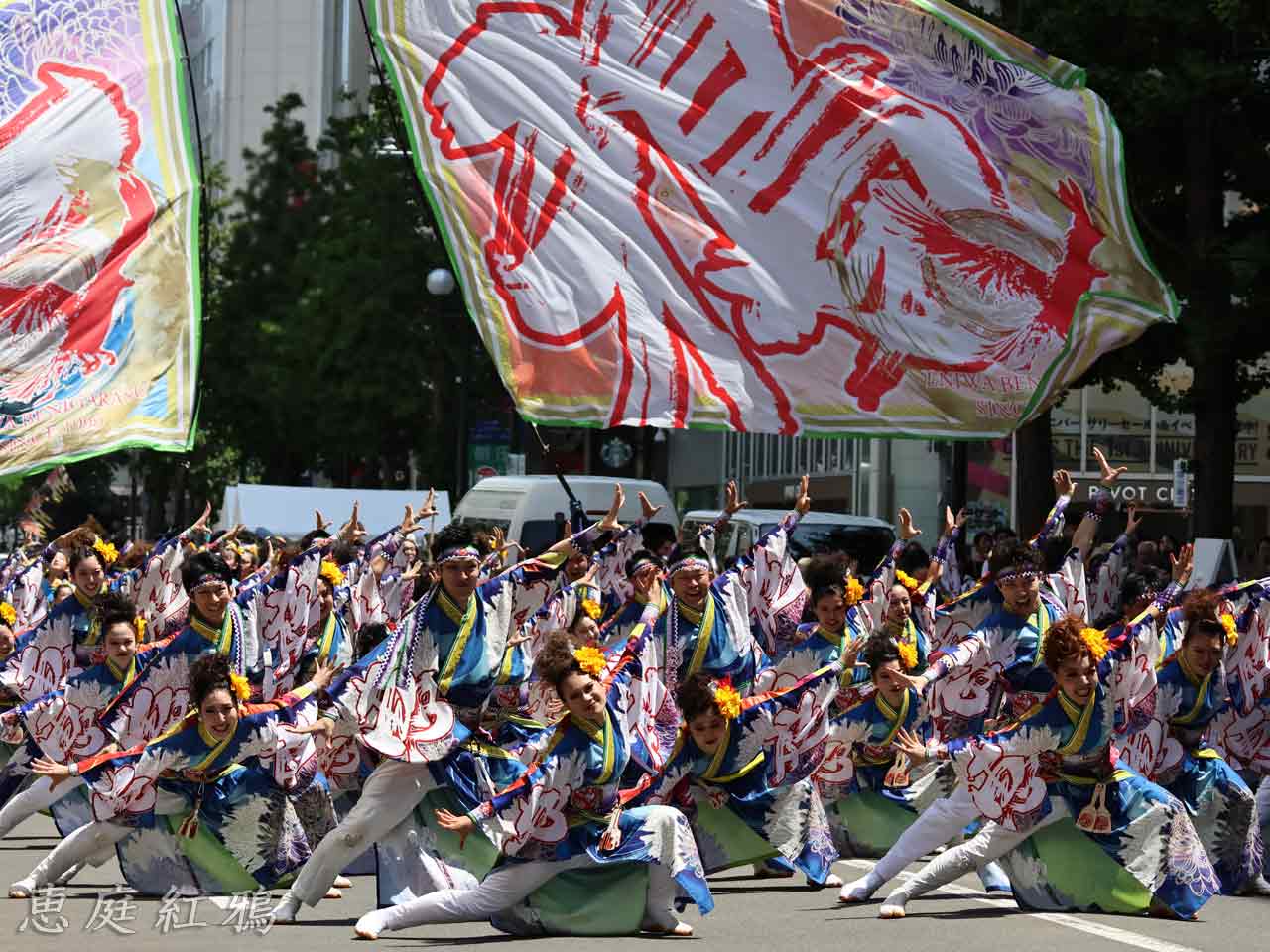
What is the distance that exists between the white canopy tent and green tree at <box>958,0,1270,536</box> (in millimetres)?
8897

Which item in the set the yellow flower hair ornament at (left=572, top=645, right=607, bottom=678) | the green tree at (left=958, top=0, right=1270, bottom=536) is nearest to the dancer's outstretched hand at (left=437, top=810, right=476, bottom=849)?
the yellow flower hair ornament at (left=572, top=645, right=607, bottom=678)

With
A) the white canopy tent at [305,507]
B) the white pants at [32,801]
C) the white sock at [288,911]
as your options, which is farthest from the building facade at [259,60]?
the white sock at [288,911]

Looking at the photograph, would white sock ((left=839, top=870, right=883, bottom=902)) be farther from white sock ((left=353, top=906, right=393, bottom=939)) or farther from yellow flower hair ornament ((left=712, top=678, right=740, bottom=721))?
white sock ((left=353, top=906, right=393, bottom=939))

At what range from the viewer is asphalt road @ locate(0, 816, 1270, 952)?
9.23m

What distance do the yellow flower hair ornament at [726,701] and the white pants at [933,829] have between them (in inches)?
36.5

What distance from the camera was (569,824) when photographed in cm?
929

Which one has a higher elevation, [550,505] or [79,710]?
[550,505]

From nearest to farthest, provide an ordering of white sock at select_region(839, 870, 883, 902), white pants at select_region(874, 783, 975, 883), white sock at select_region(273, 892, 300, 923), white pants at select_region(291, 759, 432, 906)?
white pants at select_region(291, 759, 432, 906)
white sock at select_region(273, 892, 300, 923)
white pants at select_region(874, 783, 975, 883)
white sock at select_region(839, 870, 883, 902)

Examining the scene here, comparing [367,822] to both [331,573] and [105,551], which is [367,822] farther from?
[105,551]

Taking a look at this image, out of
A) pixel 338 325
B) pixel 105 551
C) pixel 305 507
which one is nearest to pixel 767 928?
pixel 105 551

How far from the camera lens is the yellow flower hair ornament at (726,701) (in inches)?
422

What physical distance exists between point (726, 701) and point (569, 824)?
161 centimetres

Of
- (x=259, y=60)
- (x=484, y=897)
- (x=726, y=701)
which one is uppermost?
(x=259, y=60)

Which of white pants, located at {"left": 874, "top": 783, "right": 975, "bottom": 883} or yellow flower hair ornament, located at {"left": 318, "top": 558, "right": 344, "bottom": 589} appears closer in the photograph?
white pants, located at {"left": 874, "top": 783, "right": 975, "bottom": 883}
